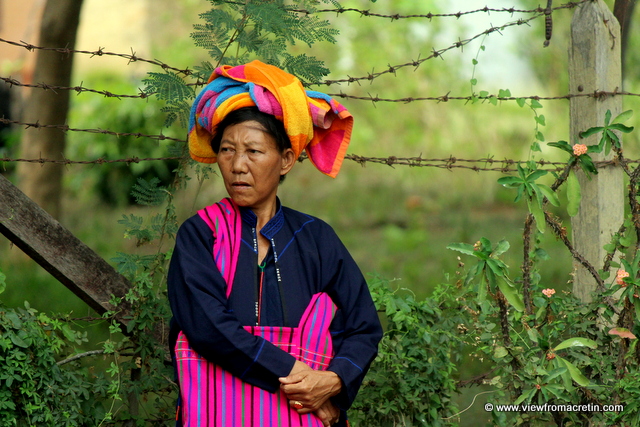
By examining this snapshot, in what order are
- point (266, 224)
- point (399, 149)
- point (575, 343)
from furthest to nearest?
point (399, 149) < point (575, 343) < point (266, 224)

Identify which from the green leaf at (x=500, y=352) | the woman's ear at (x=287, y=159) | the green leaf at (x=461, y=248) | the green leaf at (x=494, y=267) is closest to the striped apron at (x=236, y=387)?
the woman's ear at (x=287, y=159)

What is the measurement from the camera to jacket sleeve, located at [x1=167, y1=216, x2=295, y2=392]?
2.13 meters

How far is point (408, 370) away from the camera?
299 centimetres

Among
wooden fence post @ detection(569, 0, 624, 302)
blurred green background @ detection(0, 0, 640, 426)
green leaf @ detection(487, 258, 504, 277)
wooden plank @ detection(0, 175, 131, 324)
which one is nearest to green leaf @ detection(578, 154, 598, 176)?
wooden fence post @ detection(569, 0, 624, 302)

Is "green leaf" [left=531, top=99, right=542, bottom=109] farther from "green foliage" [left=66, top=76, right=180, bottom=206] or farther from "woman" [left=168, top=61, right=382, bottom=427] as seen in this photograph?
"green foliage" [left=66, top=76, right=180, bottom=206]

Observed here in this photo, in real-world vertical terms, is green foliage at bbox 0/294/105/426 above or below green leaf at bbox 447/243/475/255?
below

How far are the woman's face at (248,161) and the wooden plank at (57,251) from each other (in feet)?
2.41

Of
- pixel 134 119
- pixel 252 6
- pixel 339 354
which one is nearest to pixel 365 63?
pixel 134 119

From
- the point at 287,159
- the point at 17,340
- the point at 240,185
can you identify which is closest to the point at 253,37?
the point at 287,159

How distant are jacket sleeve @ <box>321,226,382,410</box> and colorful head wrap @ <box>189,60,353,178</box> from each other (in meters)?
0.31

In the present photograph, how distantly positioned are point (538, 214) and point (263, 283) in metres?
1.11

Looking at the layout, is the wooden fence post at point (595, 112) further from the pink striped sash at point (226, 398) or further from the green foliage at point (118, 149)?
the green foliage at point (118, 149)

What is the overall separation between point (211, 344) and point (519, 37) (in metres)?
9.61

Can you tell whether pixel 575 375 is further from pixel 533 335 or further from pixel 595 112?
pixel 595 112
